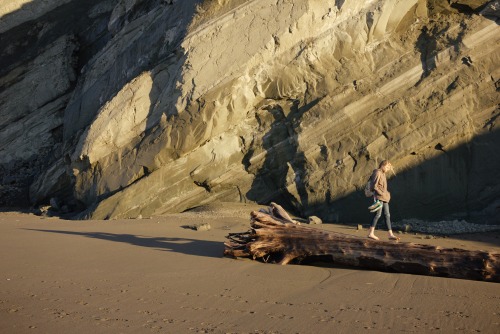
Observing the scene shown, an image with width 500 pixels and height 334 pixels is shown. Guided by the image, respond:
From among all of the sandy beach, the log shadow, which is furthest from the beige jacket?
the log shadow

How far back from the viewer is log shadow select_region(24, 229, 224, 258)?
661 centimetres

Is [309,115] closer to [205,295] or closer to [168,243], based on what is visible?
[168,243]

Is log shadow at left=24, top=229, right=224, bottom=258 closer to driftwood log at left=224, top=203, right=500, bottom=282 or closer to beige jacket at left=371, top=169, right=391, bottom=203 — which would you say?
driftwood log at left=224, top=203, right=500, bottom=282

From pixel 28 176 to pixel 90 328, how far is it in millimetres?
12950

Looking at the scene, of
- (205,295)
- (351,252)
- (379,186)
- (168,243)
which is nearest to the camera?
(205,295)

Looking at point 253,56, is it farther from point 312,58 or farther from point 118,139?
point 118,139

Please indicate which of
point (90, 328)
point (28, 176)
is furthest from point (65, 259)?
point (28, 176)

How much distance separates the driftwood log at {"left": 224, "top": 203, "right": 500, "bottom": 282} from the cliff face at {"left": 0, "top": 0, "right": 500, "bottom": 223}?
4.35 meters

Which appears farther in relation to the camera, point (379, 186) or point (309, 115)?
point (309, 115)

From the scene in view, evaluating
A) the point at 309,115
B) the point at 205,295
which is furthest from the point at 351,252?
the point at 309,115

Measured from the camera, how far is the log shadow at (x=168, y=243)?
661 cm

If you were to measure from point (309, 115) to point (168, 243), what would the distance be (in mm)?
4700

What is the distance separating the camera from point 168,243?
7184mm

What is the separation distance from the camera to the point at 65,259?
19.5 feet
